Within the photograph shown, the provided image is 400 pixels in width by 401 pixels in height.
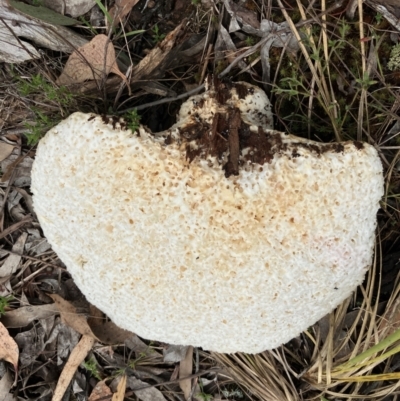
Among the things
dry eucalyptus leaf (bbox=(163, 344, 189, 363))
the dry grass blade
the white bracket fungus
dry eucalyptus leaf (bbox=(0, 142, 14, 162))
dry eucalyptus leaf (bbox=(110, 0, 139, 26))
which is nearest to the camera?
the white bracket fungus

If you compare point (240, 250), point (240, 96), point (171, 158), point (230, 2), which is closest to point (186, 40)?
point (230, 2)

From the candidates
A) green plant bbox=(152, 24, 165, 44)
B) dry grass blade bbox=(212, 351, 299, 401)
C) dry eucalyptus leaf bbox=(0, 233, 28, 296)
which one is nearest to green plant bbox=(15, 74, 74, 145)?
green plant bbox=(152, 24, 165, 44)

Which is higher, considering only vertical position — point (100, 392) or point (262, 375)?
point (262, 375)

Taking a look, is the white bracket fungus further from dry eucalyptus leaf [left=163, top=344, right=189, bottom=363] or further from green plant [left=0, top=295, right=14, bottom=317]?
green plant [left=0, top=295, right=14, bottom=317]

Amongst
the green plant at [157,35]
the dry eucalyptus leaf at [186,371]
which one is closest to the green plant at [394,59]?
the green plant at [157,35]

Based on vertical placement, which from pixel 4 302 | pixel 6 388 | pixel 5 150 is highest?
pixel 5 150

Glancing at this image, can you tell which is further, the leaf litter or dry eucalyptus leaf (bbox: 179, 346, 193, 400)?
dry eucalyptus leaf (bbox: 179, 346, 193, 400)

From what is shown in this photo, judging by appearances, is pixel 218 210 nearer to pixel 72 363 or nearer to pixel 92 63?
pixel 92 63

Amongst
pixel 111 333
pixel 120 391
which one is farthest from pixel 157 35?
pixel 120 391
